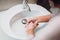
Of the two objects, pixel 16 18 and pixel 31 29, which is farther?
pixel 16 18

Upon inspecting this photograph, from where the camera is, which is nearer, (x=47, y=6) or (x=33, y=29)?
(x=33, y=29)

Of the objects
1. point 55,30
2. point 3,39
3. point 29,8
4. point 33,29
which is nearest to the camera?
point 55,30

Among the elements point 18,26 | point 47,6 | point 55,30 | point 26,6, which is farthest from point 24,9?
point 55,30

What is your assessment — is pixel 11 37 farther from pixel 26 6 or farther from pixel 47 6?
pixel 47 6

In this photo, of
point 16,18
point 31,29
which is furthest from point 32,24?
point 16,18

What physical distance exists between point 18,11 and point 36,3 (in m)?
0.25

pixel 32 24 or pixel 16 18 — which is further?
pixel 16 18

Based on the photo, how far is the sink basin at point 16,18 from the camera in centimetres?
100

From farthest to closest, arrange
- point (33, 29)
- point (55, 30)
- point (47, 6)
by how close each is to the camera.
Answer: point (47, 6) → point (33, 29) → point (55, 30)

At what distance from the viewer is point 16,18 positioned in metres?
1.14

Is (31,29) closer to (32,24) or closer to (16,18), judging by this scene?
(32,24)

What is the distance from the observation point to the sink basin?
1.00 meters

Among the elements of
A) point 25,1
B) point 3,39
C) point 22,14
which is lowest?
point 3,39

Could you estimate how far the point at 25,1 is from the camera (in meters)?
1.08
